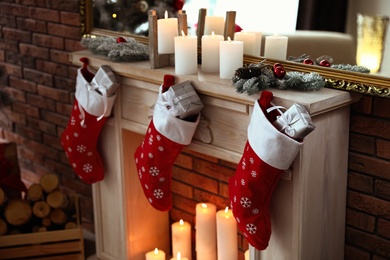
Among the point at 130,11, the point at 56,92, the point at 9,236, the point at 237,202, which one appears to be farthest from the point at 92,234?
the point at 237,202

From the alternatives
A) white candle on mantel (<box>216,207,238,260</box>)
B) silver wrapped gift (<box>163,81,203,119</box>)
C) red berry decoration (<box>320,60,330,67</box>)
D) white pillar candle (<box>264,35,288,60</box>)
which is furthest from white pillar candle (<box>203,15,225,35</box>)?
white candle on mantel (<box>216,207,238,260</box>)

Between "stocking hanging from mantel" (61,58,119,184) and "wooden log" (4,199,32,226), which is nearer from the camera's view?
"stocking hanging from mantel" (61,58,119,184)

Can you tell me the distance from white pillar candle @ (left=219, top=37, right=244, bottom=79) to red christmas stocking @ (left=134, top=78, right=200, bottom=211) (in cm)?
20

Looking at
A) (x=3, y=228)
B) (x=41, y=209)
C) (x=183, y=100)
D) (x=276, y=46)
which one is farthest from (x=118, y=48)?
(x=3, y=228)

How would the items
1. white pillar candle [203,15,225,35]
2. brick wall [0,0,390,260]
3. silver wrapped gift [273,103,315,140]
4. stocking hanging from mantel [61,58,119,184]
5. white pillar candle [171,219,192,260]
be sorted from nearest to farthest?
silver wrapped gift [273,103,315,140]
brick wall [0,0,390,260]
white pillar candle [203,15,225,35]
stocking hanging from mantel [61,58,119,184]
white pillar candle [171,219,192,260]

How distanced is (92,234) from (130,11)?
117cm

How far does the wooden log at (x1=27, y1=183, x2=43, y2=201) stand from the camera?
2.93 metres

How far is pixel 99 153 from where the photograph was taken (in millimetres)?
2732

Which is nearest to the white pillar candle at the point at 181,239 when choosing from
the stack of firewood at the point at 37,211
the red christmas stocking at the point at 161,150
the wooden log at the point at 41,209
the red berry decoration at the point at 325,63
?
the red christmas stocking at the point at 161,150

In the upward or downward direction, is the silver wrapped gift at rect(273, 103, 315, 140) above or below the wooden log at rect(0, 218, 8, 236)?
above

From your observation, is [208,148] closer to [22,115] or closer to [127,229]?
[127,229]

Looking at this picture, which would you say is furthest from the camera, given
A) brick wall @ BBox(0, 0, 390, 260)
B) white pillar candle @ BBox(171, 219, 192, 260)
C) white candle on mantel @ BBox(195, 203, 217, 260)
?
white pillar candle @ BBox(171, 219, 192, 260)

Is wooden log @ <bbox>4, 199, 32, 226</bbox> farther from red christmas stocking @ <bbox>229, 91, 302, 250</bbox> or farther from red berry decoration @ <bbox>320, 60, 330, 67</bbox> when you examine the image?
red berry decoration @ <bbox>320, 60, 330, 67</bbox>

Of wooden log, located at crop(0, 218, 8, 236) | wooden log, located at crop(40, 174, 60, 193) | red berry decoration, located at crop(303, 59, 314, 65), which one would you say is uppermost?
red berry decoration, located at crop(303, 59, 314, 65)
